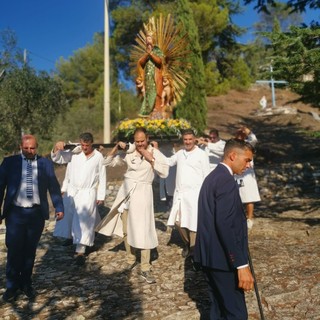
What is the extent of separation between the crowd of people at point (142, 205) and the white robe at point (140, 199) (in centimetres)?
1

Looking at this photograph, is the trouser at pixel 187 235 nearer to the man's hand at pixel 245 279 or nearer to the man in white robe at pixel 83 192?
the man in white robe at pixel 83 192

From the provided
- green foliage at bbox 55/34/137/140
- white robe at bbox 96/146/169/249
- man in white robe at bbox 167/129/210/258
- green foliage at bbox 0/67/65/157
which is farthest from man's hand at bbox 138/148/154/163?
green foliage at bbox 55/34/137/140

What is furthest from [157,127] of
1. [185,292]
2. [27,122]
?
[27,122]

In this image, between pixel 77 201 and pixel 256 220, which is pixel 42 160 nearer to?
pixel 77 201

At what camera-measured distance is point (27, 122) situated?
1758 centimetres

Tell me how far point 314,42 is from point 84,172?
4172 mm

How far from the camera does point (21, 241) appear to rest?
4781 mm

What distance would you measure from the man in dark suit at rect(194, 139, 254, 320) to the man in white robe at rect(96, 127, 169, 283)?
2095 mm

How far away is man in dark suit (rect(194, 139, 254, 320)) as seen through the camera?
3.16 m

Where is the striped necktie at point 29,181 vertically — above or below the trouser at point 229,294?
above

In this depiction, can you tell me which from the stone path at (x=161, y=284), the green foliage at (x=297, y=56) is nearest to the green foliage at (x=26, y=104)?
the stone path at (x=161, y=284)

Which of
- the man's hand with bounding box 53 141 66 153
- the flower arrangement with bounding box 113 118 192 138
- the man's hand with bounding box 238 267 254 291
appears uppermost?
the flower arrangement with bounding box 113 118 192 138

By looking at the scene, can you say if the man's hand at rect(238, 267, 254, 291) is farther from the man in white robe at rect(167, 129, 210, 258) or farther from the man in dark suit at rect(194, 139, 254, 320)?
the man in white robe at rect(167, 129, 210, 258)

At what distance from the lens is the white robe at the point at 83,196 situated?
20.8 feet
